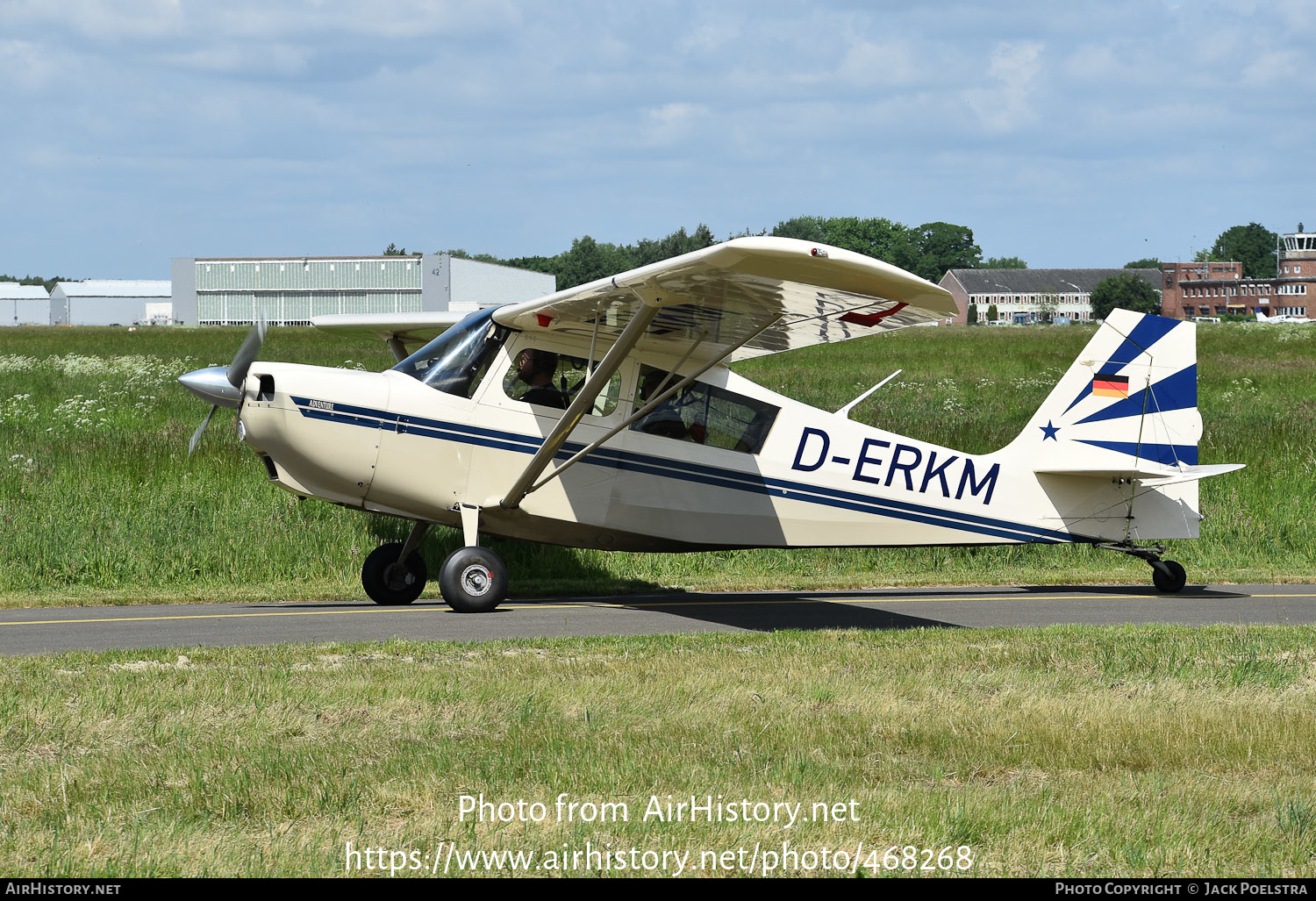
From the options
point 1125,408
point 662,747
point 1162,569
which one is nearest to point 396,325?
point 1125,408

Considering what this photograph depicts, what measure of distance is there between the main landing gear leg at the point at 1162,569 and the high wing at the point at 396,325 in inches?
283

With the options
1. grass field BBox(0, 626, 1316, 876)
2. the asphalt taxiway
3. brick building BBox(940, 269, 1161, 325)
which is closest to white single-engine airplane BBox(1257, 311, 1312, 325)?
brick building BBox(940, 269, 1161, 325)

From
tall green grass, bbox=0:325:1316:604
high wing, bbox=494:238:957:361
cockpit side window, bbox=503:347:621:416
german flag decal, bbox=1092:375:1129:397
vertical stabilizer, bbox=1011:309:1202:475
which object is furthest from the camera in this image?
tall green grass, bbox=0:325:1316:604

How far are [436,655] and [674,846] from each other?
13.2 ft

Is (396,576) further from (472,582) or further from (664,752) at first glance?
(664,752)

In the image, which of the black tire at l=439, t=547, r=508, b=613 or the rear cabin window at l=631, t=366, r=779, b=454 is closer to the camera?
the black tire at l=439, t=547, r=508, b=613

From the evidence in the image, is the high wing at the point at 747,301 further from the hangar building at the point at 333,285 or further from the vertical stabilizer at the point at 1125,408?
the hangar building at the point at 333,285

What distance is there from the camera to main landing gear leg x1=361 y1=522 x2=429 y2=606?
11.6 metres

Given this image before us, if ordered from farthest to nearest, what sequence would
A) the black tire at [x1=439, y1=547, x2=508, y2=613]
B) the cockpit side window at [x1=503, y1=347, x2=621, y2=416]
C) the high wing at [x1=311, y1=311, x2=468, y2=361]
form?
1. the high wing at [x1=311, y1=311, x2=468, y2=361]
2. the cockpit side window at [x1=503, y1=347, x2=621, y2=416]
3. the black tire at [x1=439, y1=547, x2=508, y2=613]

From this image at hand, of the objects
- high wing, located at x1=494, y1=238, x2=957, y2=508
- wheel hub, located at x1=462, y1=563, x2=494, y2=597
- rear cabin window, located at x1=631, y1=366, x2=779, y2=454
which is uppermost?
high wing, located at x1=494, y1=238, x2=957, y2=508

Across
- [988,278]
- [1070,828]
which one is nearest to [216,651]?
[1070,828]

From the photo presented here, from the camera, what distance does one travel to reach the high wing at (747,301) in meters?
7.73

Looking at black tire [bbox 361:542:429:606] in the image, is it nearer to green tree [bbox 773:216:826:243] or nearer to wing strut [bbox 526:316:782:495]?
wing strut [bbox 526:316:782:495]

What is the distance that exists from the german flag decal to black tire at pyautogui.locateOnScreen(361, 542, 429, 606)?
22.6 feet
